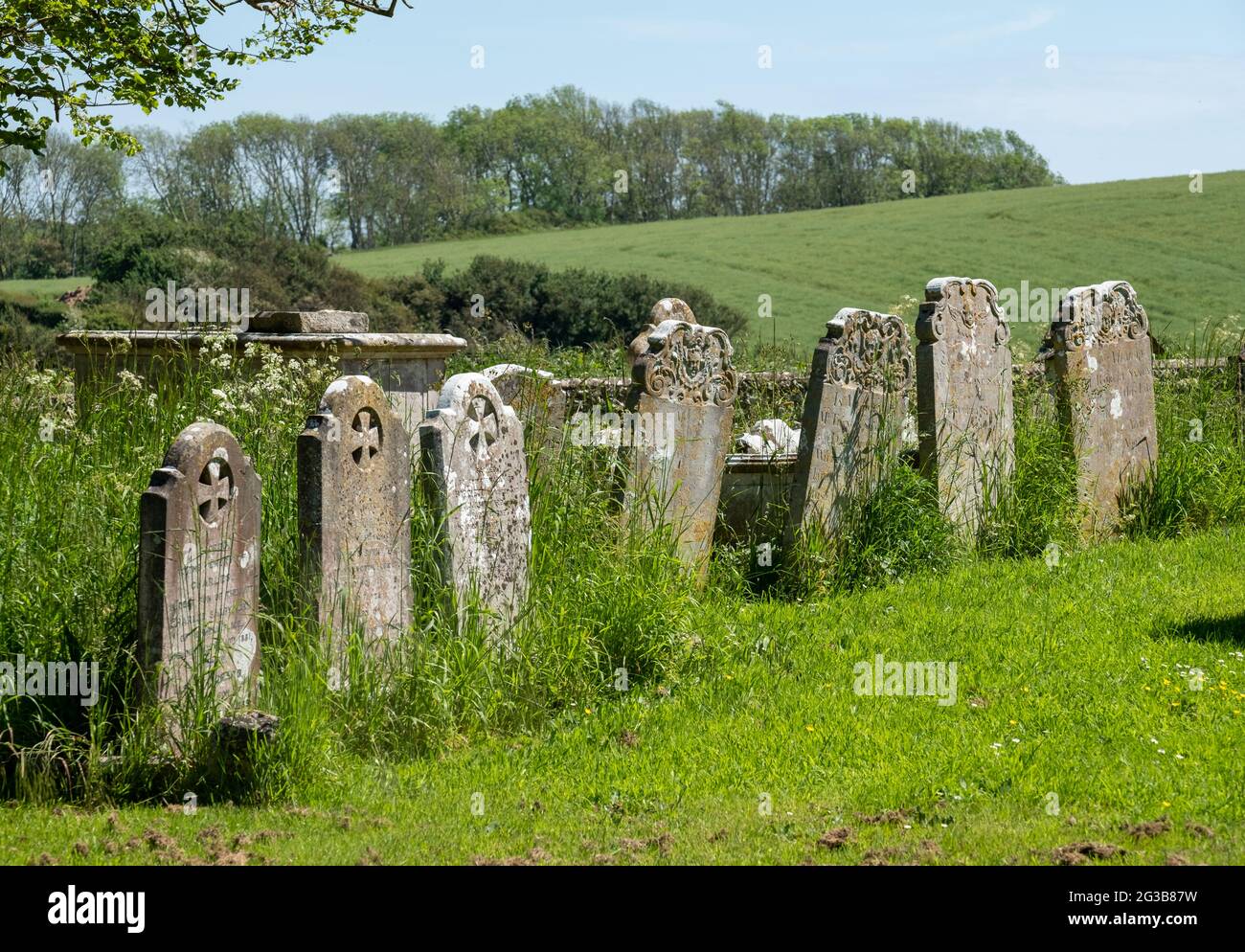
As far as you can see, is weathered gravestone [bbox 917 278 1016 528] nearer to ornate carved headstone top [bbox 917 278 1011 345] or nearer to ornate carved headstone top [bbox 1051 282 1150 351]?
ornate carved headstone top [bbox 917 278 1011 345]

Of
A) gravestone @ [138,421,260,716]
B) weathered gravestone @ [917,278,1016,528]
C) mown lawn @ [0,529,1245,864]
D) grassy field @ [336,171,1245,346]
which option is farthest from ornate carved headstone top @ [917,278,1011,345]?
grassy field @ [336,171,1245,346]

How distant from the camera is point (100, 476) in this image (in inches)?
232

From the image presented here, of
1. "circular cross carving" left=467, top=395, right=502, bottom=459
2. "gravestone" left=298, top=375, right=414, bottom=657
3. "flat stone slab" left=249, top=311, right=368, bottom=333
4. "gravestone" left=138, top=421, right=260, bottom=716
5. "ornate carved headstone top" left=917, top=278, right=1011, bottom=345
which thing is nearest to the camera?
"gravestone" left=138, top=421, right=260, bottom=716

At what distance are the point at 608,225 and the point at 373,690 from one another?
180 ft

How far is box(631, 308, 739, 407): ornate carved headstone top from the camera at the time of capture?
7934mm

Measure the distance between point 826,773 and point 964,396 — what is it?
15.3 feet

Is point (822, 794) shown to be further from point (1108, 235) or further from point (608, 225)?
point (608, 225)

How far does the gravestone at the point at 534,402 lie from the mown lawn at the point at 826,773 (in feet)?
4.54

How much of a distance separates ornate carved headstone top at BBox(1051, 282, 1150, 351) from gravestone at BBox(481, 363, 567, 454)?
4301mm

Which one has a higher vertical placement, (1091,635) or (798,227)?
(798,227)

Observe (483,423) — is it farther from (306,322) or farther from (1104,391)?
(1104,391)

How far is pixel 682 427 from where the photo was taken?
8094 millimetres

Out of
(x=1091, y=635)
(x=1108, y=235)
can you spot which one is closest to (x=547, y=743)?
(x=1091, y=635)

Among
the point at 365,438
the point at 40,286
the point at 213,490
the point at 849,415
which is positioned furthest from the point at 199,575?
the point at 40,286
